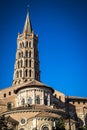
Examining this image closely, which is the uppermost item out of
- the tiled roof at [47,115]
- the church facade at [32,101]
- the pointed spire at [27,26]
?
the pointed spire at [27,26]

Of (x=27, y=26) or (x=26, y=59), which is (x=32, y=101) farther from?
(x=27, y=26)

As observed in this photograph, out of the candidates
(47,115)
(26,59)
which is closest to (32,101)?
(47,115)

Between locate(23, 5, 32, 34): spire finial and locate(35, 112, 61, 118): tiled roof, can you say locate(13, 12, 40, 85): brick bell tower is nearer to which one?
locate(23, 5, 32, 34): spire finial

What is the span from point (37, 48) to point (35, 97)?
30.9m

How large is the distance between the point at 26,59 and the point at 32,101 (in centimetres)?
2594

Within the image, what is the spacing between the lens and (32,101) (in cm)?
6731

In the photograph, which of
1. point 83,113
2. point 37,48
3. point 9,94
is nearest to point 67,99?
point 83,113

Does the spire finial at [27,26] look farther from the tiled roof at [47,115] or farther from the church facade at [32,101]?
the tiled roof at [47,115]

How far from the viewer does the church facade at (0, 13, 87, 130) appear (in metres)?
59.6

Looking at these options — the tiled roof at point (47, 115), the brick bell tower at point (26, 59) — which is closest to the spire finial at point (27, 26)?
the brick bell tower at point (26, 59)

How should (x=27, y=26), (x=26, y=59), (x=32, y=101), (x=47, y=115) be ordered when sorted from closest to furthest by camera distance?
(x=47, y=115), (x=32, y=101), (x=26, y=59), (x=27, y=26)

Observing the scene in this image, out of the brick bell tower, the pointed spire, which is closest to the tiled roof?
the brick bell tower

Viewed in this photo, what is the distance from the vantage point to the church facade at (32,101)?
59634 mm

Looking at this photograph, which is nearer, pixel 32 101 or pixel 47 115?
pixel 47 115
